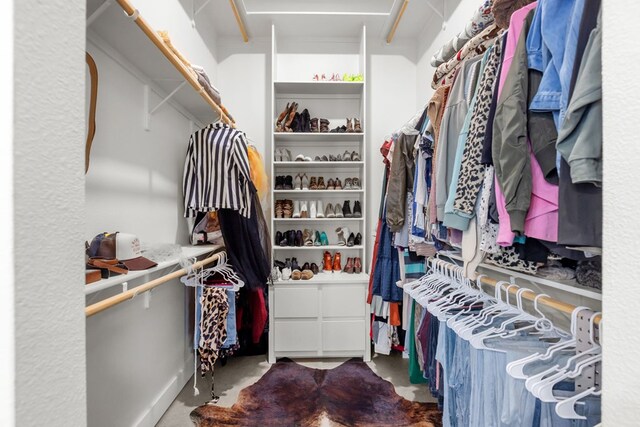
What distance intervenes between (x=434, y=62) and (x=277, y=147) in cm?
159

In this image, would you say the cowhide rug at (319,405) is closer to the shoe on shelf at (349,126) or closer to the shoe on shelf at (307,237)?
the shoe on shelf at (307,237)

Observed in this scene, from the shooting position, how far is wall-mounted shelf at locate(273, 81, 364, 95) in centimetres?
271

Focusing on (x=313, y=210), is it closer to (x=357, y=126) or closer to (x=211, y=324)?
(x=357, y=126)

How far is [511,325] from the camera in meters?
1.11

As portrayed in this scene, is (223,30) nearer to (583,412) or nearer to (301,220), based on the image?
(301,220)

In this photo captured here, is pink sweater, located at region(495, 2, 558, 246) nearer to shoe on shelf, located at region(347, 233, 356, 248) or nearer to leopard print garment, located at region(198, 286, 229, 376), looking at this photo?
Result: leopard print garment, located at region(198, 286, 229, 376)

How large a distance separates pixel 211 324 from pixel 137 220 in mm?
720

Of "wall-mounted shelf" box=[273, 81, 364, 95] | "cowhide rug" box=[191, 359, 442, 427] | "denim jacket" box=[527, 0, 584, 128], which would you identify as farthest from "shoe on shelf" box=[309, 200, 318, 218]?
"denim jacket" box=[527, 0, 584, 128]

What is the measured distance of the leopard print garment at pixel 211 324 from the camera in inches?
70.8

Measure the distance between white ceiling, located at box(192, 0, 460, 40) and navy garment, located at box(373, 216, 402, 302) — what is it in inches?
71.5
